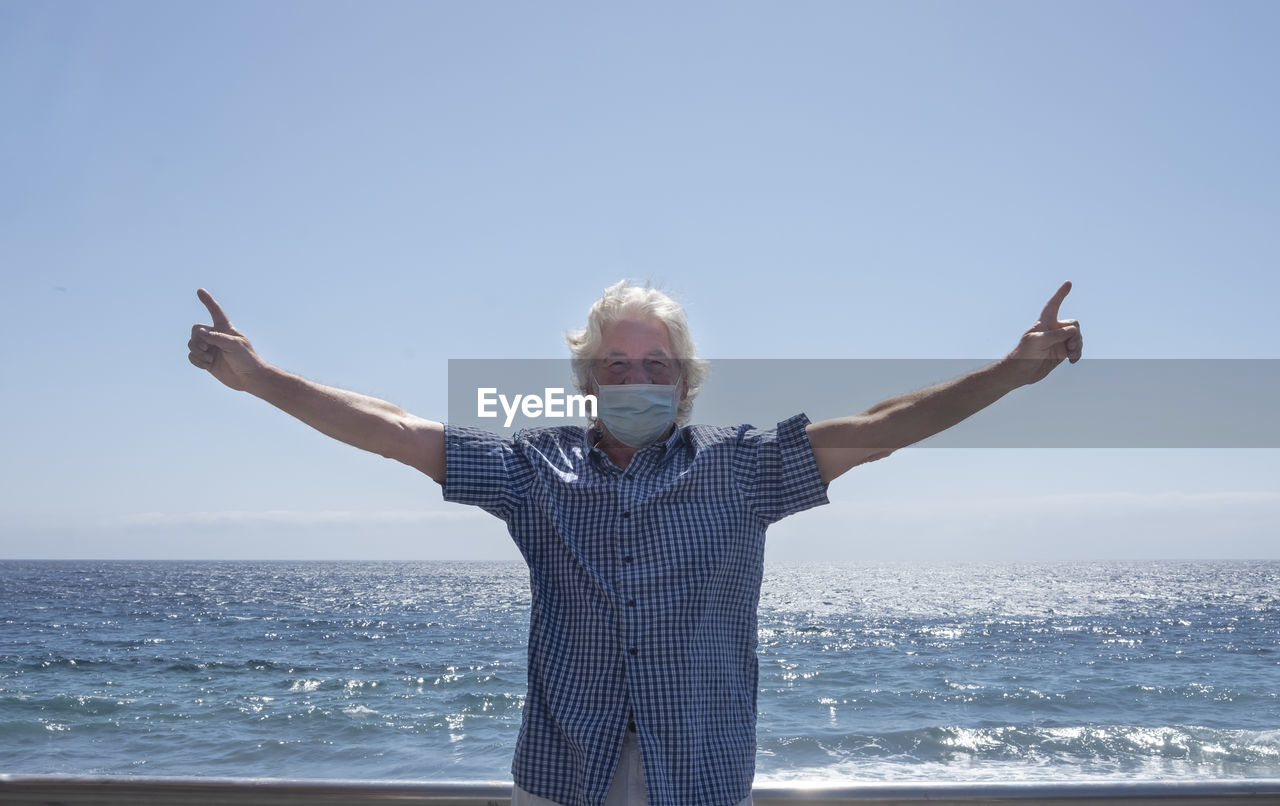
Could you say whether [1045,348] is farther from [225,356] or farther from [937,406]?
[225,356]

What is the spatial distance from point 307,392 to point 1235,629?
27911 millimetres

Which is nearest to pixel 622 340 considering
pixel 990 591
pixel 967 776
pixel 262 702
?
pixel 967 776

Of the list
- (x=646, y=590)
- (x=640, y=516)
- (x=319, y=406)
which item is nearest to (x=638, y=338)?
(x=640, y=516)

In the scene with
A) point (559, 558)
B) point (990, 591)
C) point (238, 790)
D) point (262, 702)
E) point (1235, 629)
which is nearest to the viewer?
point (559, 558)

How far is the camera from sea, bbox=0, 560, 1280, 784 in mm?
10336

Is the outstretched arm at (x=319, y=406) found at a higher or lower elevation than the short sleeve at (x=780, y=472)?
higher

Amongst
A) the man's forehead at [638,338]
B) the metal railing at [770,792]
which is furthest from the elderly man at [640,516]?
the metal railing at [770,792]

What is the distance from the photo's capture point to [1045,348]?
174 centimetres

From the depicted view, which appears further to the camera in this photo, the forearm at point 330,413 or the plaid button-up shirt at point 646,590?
the forearm at point 330,413

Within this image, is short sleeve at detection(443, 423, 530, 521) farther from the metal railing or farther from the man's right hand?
the metal railing

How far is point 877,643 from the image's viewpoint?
67.5 feet

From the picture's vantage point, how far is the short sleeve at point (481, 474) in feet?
6.25

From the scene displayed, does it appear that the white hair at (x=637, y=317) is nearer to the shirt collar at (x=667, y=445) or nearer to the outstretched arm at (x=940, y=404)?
the shirt collar at (x=667, y=445)

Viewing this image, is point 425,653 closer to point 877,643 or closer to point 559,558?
point 877,643
